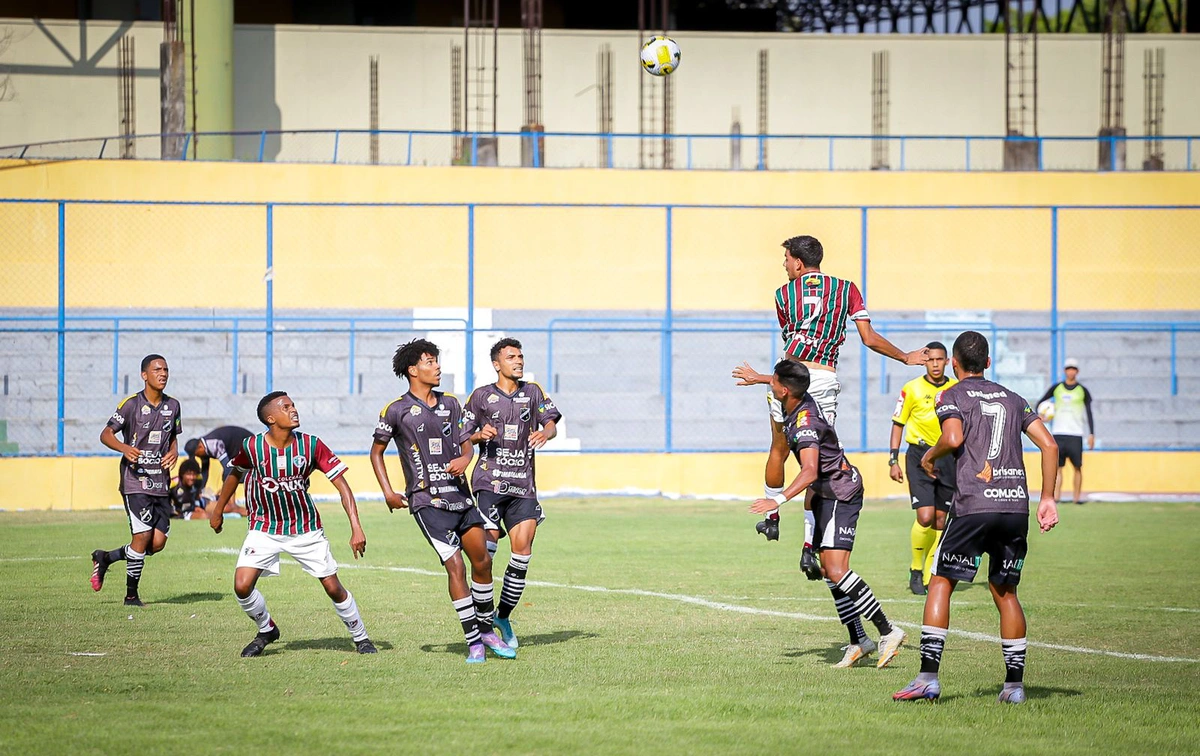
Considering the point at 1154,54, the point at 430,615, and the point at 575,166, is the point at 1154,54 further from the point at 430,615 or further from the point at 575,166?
the point at 430,615

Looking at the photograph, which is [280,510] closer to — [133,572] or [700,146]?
[133,572]

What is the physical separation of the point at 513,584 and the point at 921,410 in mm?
4570

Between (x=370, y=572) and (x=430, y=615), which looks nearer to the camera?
(x=430, y=615)

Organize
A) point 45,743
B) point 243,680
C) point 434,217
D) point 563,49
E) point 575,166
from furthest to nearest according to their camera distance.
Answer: point 563,49 < point 575,166 < point 434,217 < point 243,680 < point 45,743

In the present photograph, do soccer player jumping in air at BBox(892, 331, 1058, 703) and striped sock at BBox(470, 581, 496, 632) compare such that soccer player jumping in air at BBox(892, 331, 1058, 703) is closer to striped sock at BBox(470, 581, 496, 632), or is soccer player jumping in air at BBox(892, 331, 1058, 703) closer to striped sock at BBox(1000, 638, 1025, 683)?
striped sock at BBox(1000, 638, 1025, 683)

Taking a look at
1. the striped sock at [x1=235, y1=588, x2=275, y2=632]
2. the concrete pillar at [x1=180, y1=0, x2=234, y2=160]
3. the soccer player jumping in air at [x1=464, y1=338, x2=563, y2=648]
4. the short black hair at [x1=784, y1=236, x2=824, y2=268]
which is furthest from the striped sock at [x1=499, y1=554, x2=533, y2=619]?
the concrete pillar at [x1=180, y1=0, x2=234, y2=160]

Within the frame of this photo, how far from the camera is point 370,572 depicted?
12.3 m

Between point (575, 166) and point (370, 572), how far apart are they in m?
20.2

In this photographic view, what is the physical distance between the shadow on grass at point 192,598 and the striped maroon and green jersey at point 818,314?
203 inches

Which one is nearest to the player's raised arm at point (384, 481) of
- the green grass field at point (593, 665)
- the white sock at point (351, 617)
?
the white sock at point (351, 617)

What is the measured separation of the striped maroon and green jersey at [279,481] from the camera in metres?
8.22

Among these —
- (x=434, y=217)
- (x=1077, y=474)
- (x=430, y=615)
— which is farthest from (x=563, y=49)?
(x=430, y=615)

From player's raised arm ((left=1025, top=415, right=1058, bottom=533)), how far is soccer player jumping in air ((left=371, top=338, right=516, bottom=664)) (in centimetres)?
326

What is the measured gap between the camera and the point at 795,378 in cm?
784
